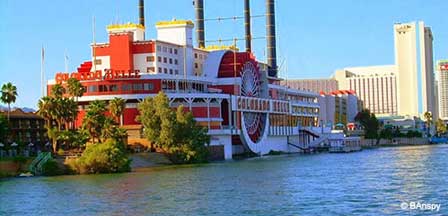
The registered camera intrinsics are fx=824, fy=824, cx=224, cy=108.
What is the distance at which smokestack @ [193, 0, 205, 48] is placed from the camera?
185 meters

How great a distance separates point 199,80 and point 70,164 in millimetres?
51459

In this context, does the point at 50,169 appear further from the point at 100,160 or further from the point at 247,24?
the point at 247,24

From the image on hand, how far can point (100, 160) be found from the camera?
9562cm

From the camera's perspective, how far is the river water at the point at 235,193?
5159 centimetres

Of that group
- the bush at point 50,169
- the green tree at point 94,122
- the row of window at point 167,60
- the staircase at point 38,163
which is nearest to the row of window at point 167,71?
the row of window at point 167,60

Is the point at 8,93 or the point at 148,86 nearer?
the point at 8,93

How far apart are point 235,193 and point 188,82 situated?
81.1 m

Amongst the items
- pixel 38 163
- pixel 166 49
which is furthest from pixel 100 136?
pixel 166 49

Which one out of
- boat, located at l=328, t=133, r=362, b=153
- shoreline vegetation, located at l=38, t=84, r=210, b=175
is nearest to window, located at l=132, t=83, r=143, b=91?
shoreline vegetation, located at l=38, t=84, r=210, b=175

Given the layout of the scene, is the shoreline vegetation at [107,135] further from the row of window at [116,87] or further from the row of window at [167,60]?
the row of window at [167,60]

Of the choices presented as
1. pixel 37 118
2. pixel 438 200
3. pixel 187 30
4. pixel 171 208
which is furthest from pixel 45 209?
pixel 187 30

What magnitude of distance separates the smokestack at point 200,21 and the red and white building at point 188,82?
17.7 metres

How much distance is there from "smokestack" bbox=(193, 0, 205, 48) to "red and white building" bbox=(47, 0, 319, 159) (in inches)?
697

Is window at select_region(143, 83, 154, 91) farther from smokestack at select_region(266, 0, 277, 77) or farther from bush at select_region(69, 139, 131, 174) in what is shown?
smokestack at select_region(266, 0, 277, 77)
